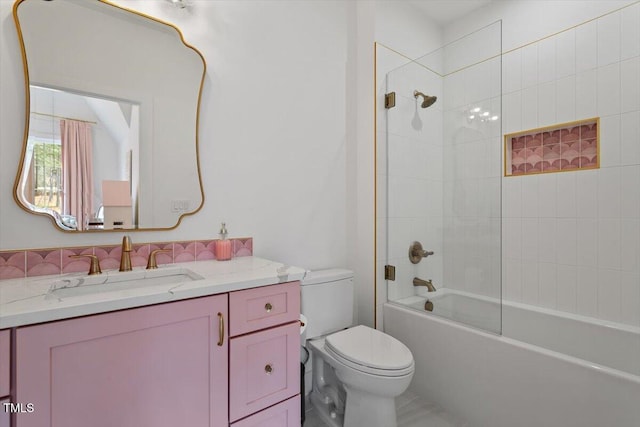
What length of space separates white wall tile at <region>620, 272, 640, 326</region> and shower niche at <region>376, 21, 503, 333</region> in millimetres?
648

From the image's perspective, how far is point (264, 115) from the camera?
174cm

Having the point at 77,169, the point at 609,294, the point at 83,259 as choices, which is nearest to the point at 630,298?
the point at 609,294

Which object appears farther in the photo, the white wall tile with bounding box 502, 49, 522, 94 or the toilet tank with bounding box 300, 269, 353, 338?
the white wall tile with bounding box 502, 49, 522, 94

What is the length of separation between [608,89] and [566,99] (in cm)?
20

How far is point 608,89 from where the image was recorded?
70.1 inches

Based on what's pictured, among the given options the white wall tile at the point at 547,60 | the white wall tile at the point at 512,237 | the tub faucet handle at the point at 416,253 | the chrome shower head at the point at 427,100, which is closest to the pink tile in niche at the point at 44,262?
the tub faucet handle at the point at 416,253

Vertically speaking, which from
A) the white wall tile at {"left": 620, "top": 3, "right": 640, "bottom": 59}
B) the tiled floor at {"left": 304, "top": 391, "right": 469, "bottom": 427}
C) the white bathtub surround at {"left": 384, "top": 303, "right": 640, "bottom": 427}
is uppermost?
the white wall tile at {"left": 620, "top": 3, "right": 640, "bottom": 59}

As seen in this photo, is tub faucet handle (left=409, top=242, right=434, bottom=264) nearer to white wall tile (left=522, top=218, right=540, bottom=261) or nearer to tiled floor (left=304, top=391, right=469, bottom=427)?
white wall tile (left=522, top=218, right=540, bottom=261)

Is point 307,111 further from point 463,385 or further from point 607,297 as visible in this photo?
point 607,297

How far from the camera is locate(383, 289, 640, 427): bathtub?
4.14 feet

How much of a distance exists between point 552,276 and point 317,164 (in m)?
1.72

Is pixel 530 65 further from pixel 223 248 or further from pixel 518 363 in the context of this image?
pixel 223 248

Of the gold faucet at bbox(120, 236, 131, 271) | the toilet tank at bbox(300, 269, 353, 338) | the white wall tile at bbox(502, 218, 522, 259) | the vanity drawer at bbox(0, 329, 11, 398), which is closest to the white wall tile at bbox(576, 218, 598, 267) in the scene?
the white wall tile at bbox(502, 218, 522, 259)

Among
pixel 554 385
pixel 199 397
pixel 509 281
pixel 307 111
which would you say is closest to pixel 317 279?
pixel 199 397
